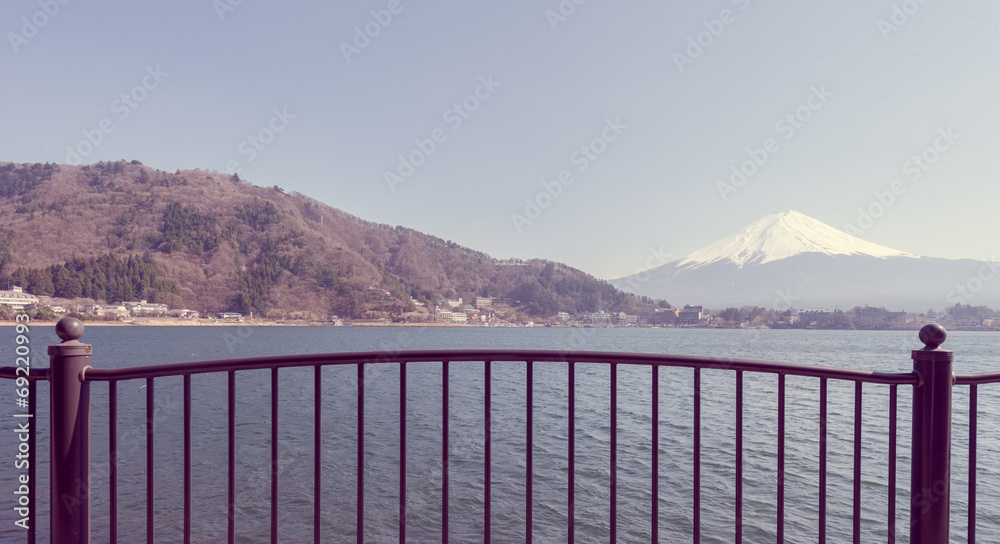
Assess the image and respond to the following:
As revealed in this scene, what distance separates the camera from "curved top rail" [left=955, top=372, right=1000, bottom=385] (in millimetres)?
1993

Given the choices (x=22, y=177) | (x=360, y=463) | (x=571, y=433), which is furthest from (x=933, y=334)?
(x=22, y=177)

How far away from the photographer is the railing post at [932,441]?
1.97m

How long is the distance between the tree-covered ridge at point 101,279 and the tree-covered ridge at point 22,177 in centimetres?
3446

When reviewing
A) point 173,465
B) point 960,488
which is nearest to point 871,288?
point 960,488

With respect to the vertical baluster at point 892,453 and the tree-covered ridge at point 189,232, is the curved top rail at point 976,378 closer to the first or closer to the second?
the vertical baluster at point 892,453

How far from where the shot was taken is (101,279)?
76.1 metres

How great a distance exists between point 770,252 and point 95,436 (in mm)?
169767

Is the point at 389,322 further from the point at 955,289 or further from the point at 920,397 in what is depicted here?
the point at 955,289

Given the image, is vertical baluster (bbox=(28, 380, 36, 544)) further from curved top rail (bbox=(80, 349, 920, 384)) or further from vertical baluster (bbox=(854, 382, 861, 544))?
vertical baluster (bbox=(854, 382, 861, 544))

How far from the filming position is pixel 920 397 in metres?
1.99

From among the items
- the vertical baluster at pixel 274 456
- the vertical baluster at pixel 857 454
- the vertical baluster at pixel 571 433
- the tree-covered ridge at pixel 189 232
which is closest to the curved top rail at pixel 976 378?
the vertical baluster at pixel 857 454

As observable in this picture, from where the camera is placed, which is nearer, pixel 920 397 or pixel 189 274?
pixel 920 397

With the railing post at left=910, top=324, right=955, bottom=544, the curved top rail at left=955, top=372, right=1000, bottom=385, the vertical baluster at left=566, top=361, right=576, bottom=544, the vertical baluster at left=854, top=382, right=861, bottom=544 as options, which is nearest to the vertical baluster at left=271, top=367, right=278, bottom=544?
the vertical baluster at left=566, top=361, right=576, bottom=544

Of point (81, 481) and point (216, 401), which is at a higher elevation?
point (81, 481)
